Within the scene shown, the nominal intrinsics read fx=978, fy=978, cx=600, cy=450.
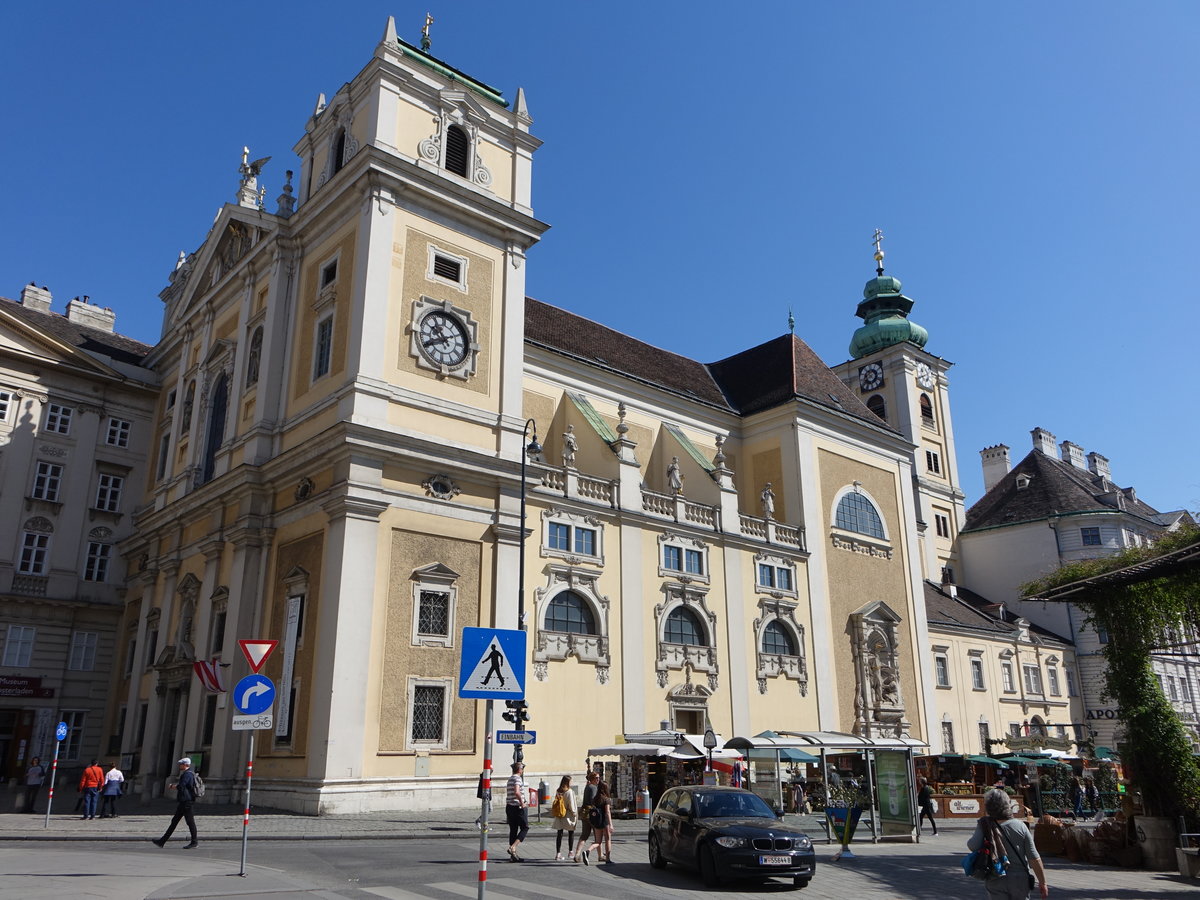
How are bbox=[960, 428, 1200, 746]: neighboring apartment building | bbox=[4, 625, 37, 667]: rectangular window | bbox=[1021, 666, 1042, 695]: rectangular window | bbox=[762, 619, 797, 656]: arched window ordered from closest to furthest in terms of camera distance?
bbox=[4, 625, 37, 667]: rectangular window
bbox=[762, 619, 797, 656]: arched window
bbox=[1021, 666, 1042, 695]: rectangular window
bbox=[960, 428, 1200, 746]: neighboring apartment building

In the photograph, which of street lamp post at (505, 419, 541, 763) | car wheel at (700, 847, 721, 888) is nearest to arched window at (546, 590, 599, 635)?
street lamp post at (505, 419, 541, 763)

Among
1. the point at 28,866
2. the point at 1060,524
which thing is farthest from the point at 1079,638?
the point at 28,866

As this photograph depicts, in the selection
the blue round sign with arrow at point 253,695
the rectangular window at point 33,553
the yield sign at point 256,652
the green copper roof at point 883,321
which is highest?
the green copper roof at point 883,321

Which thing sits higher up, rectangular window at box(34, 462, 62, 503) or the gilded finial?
the gilded finial

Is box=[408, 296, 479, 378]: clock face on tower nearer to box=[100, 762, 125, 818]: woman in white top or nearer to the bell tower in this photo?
box=[100, 762, 125, 818]: woman in white top

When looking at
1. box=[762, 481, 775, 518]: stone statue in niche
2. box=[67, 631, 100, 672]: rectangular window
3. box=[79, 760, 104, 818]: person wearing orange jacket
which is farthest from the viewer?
box=[762, 481, 775, 518]: stone statue in niche

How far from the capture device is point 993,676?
155 ft

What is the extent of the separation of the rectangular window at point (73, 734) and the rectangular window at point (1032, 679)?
4225cm

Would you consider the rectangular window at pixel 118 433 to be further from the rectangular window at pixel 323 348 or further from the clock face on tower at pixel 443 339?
the clock face on tower at pixel 443 339

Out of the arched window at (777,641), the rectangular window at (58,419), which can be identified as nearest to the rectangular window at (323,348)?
the rectangular window at (58,419)

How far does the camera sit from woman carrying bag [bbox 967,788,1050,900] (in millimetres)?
8070

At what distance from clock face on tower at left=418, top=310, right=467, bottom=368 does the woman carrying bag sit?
2113 centimetres

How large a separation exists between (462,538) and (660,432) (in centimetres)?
1305

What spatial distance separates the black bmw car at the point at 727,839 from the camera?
13336mm
